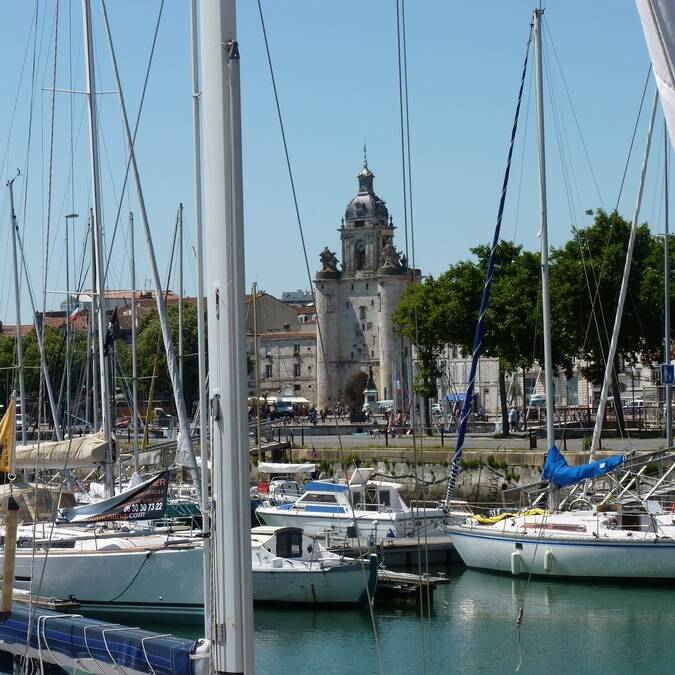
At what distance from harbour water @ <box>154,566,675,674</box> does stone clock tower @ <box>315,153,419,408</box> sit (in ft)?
301

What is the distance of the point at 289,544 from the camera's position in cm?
2556

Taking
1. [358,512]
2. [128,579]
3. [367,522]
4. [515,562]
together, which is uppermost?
[358,512]

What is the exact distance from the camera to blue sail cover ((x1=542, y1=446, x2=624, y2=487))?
2775cm

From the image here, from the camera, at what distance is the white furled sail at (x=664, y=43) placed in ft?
20.7

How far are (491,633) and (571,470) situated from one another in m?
5.42

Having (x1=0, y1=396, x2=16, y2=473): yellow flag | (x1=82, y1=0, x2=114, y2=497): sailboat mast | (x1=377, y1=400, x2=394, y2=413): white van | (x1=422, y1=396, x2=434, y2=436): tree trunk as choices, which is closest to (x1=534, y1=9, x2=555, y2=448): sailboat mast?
(x1=82, y1=0, x2=114, y2=497): sailboat mast

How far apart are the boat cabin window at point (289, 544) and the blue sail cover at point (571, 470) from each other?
621cm

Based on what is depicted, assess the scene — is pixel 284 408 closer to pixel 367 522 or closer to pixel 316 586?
pixel 367 522

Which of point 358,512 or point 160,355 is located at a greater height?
point 160,355

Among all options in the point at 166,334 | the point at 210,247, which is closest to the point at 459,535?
the point at 166,334

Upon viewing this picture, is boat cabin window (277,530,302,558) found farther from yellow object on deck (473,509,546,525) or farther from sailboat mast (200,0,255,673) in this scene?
sailboat mast (200,0,255,673)

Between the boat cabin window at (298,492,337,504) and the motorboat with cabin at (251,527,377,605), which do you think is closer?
the motorboat with cabin at (251,527,377,605)

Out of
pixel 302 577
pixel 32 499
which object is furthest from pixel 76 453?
pixel 302 577

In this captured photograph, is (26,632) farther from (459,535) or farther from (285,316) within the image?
(285,316)
